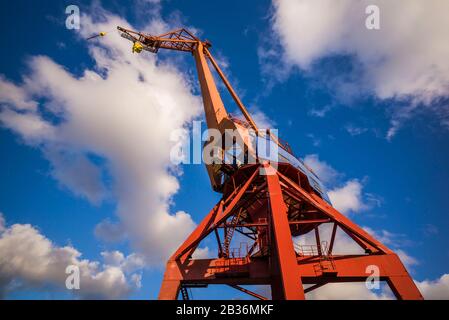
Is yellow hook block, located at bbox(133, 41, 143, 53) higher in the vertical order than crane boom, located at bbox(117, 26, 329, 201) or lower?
higher

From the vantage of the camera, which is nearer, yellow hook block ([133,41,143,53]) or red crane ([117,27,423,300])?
red crane ([117,27,423,300])

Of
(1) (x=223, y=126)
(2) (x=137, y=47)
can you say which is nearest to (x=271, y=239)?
(1) (x=223, y=126)

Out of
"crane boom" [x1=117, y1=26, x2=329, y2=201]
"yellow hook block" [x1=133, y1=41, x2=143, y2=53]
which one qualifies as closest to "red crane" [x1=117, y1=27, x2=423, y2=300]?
"crane boom" [x1=117, y1=26, x2=329, y2=201]

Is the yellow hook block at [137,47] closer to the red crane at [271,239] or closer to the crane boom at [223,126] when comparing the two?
the crane boom at [223,126]

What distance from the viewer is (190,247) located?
445 inches

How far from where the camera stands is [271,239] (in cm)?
1052

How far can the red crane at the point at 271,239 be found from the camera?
910cm

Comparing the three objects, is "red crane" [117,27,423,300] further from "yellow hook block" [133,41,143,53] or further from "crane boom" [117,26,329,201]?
"yellow hook block" [133,41,143,53]

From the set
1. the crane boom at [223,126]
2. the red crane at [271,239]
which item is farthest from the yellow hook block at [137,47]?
the red crane at [271,239]

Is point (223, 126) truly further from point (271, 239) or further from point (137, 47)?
point (137, 47)

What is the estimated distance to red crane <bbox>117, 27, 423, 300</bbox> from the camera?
29.9 ft
